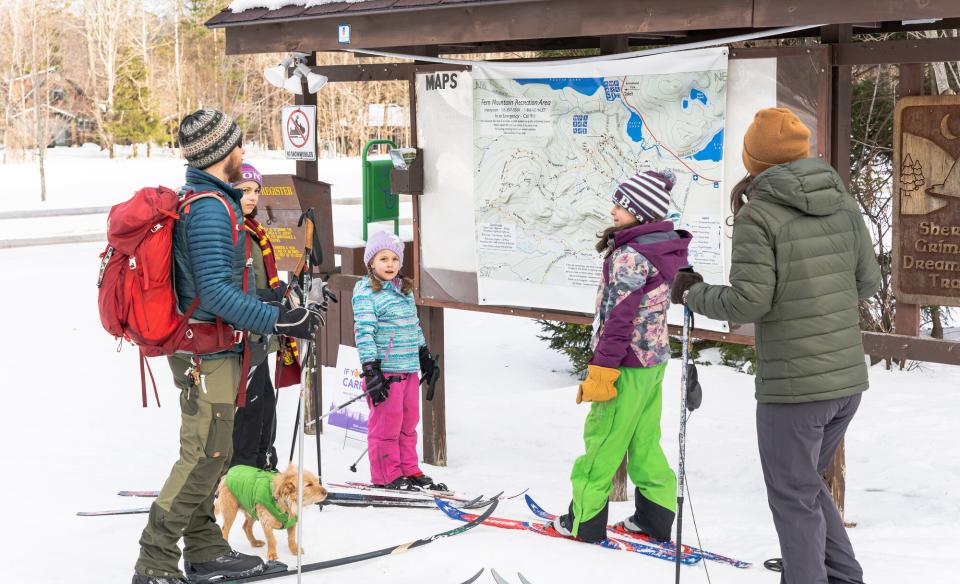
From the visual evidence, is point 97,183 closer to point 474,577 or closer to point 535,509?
point 535,509

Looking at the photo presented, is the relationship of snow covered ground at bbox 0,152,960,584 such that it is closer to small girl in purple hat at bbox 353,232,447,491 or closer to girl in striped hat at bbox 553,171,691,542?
girl in striped hat at bbox 553,171,691,542

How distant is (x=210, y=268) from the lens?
4172 millimetres

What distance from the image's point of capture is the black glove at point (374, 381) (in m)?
6.20

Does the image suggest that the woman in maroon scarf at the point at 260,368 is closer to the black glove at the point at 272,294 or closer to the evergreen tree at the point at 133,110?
the black glove at the point at 272,294

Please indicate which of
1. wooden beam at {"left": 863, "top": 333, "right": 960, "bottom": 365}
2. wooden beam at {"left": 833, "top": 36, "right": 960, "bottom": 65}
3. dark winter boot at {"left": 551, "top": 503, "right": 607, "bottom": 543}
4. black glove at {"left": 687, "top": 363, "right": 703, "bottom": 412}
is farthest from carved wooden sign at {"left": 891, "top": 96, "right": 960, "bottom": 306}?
dark winter boot at {"left": 551, "top": 503, "right": 607, "bottom": 543}

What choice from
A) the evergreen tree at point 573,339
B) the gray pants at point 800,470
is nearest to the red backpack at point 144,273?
the gray pants at point 800,470

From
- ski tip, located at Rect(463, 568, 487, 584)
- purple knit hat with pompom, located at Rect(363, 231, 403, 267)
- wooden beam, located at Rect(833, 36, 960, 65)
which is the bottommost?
ski tip, located at Rect(463, 568, 487, 584)

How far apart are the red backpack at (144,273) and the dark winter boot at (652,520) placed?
2.38 meters

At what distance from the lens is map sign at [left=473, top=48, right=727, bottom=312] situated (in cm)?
584

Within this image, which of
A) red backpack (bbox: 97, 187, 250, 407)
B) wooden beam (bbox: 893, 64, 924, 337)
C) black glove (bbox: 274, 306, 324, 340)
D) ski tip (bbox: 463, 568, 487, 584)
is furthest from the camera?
wooden beam (bbox: 893, 64, 924, 337)

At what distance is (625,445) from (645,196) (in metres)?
1.17

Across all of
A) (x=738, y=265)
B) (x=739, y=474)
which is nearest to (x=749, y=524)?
(x=739, y=474)

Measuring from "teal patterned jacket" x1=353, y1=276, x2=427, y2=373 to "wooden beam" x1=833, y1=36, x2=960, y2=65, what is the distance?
8.90 feet

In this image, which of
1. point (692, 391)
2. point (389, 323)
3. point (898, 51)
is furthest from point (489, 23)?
point (692, 391)
